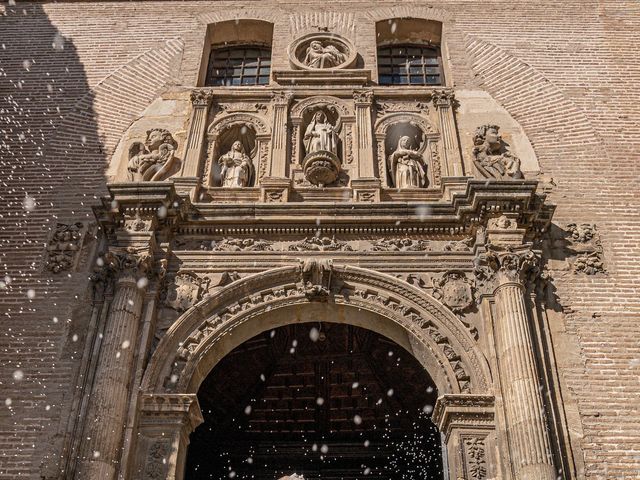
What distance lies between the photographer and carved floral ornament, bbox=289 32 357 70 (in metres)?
11.9

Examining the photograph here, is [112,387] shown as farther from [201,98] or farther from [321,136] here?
[201,98]

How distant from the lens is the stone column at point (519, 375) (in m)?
7.52

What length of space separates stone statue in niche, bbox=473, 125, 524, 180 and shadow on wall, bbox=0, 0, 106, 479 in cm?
476

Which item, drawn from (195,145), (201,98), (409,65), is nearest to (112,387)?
(195,145)

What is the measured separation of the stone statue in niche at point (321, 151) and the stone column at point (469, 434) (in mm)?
3314

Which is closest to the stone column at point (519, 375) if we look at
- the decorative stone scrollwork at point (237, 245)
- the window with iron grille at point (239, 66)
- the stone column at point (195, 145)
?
the decorative stone scrollwork at point (237, 245)

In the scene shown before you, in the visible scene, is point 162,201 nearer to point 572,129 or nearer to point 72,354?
point 72,354

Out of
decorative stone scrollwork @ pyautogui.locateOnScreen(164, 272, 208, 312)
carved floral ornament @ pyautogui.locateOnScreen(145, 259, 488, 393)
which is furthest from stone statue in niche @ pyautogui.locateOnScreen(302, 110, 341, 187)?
decorative stone scrollwork @ pyautogui.locateOnScreen(164, 272, 208, 312)

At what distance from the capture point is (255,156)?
35.6 ft

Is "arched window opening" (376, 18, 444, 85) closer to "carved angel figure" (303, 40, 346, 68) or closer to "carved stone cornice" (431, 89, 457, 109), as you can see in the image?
"carved angel figure" (303, 40, 346, 68)

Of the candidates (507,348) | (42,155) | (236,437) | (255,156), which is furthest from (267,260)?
(236,437)

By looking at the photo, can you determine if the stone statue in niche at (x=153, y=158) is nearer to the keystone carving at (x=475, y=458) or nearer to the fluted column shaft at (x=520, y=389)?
the fluted column shaft at (x=520, y=389)

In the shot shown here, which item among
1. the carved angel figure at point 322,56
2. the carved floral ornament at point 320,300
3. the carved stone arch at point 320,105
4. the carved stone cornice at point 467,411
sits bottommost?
the carved stone cornice at point 467,411

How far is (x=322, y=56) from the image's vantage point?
39.2 feet
